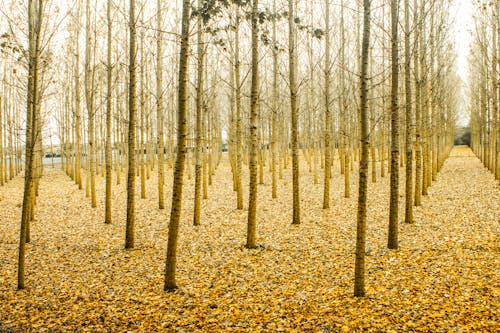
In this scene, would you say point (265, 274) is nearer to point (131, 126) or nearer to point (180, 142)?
point (180, 142)

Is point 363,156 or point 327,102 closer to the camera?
point 363,156

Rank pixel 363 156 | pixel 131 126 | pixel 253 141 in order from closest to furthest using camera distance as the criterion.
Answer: pixel 363 156, pixel 253 141, pixel 131 126

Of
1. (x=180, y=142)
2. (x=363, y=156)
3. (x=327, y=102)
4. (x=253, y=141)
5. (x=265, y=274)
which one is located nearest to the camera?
(x=363, y=156)

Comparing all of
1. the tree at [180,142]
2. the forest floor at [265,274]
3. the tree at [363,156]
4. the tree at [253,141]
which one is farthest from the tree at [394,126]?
the tree at [180,142]

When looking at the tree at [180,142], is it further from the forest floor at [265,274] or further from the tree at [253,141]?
the tree at [253,141]

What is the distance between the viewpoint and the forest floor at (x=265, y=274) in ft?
18.9

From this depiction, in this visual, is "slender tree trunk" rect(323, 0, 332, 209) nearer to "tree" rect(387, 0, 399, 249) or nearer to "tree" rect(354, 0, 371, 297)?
"tree" rect(387, 0, 399, 249)

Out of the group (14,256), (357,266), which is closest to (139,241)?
(14,256)

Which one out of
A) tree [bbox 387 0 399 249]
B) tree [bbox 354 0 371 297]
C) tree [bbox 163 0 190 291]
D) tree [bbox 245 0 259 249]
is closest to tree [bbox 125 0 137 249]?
tree [bbox 163 0 190 291]

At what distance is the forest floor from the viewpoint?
5.77 m

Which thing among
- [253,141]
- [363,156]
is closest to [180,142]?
[253,141]

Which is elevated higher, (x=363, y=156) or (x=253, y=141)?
(x=253, y=141)

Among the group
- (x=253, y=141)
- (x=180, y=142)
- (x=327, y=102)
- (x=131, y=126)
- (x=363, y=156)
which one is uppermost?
(x=327, y=102)

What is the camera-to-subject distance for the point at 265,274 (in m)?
7.75
